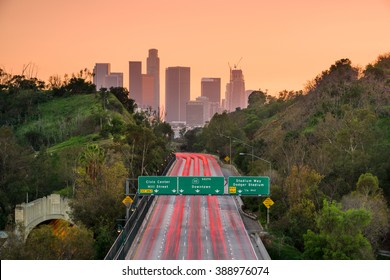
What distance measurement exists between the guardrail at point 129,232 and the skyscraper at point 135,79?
38.3 meters

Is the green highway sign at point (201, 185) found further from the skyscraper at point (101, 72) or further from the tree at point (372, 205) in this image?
the skyscraper at point (101, 72)

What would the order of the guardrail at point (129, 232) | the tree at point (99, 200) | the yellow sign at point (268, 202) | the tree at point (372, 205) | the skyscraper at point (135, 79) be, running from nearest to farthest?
the guardrail at point (129, 232) → the tree at point (372, 205) → the tree at point (99, 200) → the yellow sign at point (268, 202) → the skyscraper at point (135, 79)

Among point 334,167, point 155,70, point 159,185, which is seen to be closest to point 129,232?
point 159,185

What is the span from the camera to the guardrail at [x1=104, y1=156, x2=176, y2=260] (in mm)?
46231

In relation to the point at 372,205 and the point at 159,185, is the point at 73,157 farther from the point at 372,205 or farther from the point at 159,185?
the point at 372,205

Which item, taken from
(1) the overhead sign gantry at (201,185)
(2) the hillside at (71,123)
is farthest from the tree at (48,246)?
(2) the hillside at (71,123)

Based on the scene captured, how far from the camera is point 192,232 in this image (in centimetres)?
5966

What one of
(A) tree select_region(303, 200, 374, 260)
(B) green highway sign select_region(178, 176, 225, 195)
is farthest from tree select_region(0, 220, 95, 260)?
(A) tree select_region(303, 200, 374, 260)

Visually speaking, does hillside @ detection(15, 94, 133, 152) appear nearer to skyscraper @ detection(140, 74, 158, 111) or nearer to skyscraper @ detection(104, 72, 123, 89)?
skyscraper @ detection(104, 72, 123, 89)

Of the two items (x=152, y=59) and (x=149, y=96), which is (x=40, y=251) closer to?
(x=152, y=59)

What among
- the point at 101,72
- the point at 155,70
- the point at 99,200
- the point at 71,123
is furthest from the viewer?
the point at 101,72

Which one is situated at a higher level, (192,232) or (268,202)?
(268,202)

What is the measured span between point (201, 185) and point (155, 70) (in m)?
70.6

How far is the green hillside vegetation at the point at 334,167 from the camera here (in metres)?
47.3
